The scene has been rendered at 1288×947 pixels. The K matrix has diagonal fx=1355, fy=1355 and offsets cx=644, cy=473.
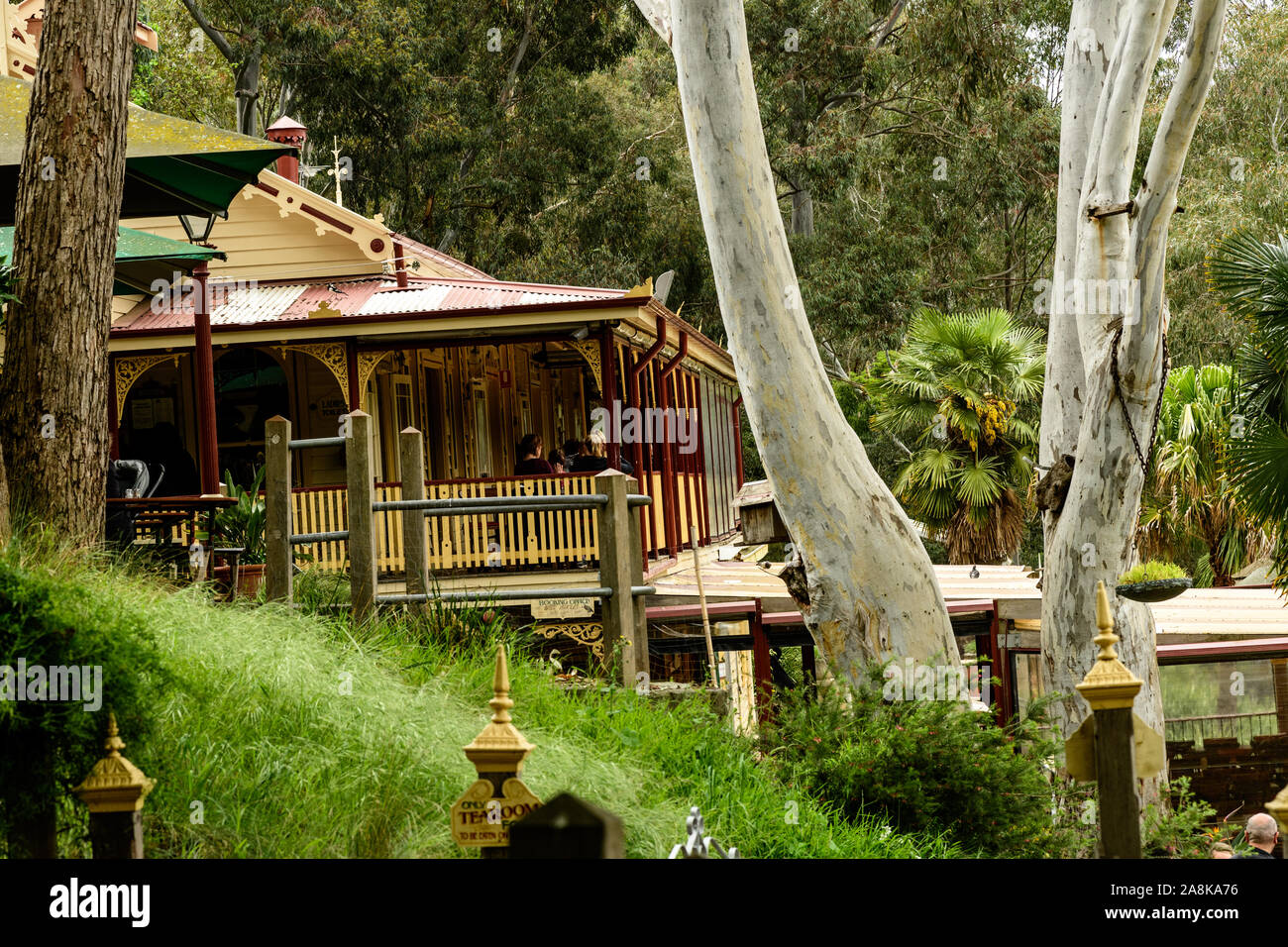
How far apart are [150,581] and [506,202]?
82.7ft

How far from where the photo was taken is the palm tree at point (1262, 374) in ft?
34.9

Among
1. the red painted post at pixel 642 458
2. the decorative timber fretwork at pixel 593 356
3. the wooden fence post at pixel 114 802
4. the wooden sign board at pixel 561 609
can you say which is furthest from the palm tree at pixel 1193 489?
the wooden fence post at pixel 114 802

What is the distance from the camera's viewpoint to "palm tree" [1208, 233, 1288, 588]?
1064 cm

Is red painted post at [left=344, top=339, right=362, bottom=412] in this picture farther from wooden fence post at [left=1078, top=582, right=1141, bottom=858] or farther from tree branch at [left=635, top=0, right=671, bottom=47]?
wooden fence post at [left=1078, top=582, right=1141, bottom=858]

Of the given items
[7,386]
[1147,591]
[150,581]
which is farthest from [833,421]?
[7,386]

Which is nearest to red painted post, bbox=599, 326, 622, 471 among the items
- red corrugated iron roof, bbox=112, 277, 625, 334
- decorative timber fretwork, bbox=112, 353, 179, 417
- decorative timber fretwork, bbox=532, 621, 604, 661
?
red corrugated iron roof, bbox=112, 277, 625, 334

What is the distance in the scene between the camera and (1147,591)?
852 cm

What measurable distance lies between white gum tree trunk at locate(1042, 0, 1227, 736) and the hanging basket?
1.24ft

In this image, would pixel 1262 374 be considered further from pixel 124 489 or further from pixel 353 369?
pixel 353 369

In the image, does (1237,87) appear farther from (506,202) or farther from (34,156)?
Result: (34,156)

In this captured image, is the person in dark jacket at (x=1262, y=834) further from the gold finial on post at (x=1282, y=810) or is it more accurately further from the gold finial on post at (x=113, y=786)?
the gold finial on post at (x=113, y=786)

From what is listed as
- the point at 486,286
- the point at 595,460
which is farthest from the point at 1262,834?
the point at 486,286

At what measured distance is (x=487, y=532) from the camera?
13.6 meters

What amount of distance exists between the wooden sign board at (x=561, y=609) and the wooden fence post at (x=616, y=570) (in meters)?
1.43
